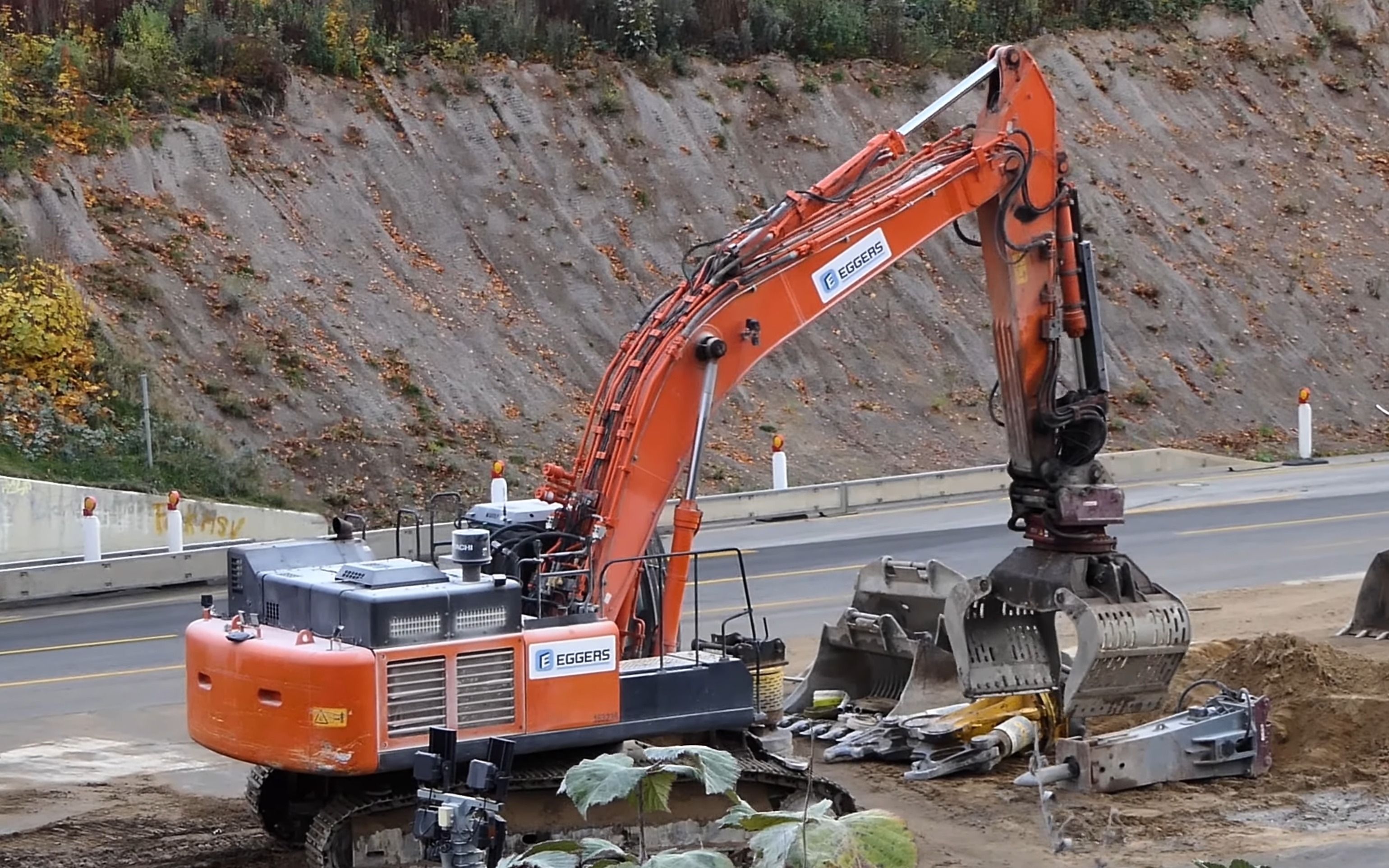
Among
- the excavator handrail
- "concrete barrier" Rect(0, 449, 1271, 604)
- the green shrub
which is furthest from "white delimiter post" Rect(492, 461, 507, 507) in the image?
the excavator handrail

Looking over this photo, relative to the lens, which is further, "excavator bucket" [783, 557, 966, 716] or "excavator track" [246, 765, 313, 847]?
"excavator bucket" [783, 557, 966, 716]

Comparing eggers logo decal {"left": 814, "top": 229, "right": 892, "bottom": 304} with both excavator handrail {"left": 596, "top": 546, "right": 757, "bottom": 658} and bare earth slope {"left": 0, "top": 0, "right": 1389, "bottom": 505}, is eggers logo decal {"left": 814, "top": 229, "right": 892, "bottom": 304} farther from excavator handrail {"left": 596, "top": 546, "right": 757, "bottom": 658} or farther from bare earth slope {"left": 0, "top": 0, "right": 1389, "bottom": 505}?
bare earth slope {"left": 0, "top": 0, "right": 1389, "bottom": 505}

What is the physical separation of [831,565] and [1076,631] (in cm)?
836

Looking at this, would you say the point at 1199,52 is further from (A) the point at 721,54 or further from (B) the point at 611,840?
(B) the point at 611,840

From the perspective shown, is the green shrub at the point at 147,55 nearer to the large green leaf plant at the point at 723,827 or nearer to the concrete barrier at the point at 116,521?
the concrete barrier at the point at 116,521

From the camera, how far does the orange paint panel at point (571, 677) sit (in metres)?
9.98

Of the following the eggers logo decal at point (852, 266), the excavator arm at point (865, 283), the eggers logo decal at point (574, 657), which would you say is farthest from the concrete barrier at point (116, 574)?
the eggers logo decal at point (574, 657)

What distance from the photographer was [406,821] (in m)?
10.1

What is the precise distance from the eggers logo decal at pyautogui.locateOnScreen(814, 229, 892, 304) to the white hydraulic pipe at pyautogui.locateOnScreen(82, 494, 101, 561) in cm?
1093

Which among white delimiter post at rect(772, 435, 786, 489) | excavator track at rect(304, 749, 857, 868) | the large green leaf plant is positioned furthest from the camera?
white delimiter post at rect(772, 435, 786, 489)

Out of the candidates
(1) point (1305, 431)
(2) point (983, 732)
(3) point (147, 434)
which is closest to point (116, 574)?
(3) point (147, 434)

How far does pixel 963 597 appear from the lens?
12.7 metres

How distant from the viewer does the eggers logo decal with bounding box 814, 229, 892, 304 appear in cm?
1212

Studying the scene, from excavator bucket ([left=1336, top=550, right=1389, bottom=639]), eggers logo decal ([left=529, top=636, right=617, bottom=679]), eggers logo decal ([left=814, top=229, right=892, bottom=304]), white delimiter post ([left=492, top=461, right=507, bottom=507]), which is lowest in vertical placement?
excavator bucket ([left=1336, top=550, right=1389, bottom=639])
